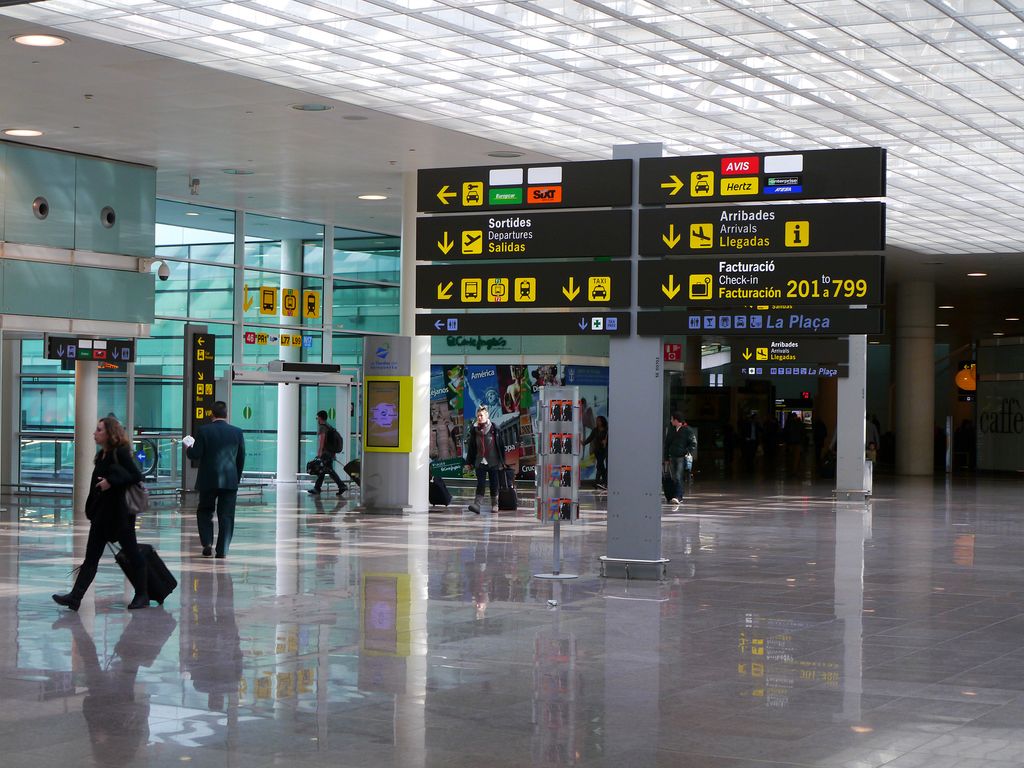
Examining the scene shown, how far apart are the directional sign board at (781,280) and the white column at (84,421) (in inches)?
501

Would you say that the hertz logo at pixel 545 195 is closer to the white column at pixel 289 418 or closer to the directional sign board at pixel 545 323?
the directional sign board at pixel 545 323

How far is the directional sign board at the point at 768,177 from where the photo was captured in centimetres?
1266

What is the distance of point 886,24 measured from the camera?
1463 centimetres

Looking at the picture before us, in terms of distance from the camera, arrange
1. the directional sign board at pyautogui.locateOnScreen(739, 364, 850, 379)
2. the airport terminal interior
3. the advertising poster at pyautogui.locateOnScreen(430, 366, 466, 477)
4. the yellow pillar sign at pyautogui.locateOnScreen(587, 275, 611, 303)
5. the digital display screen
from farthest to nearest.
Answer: the advertising poster at pyautogui.locateOnScreen(430, 366, 466, 477) < the directional sign board at pyautogui.locateOnScreen(739, 364, 850, 379) < the digital display screen < the yellow pillar sign at pyautogui.locateOnScreen(587, 275, 611, 303) < the airport terminal interior

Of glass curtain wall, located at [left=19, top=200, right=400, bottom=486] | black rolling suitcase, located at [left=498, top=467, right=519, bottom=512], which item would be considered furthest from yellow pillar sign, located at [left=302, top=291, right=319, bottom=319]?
black rolling suitcase, located at [left=498, top=467, right=519, bottom=512]

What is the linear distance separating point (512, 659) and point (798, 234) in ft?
17.7

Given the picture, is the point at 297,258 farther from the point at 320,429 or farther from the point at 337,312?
the point at 320,429

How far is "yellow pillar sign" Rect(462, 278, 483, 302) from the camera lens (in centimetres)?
1365

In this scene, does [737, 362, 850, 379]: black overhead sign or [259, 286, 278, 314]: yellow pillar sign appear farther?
[259, 286, 278, 314]: yellow pillar sign

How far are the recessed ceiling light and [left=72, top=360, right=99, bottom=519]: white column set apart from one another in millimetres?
7991

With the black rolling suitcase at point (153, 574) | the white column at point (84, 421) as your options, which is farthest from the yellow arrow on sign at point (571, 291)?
the white column at point (84, 421)

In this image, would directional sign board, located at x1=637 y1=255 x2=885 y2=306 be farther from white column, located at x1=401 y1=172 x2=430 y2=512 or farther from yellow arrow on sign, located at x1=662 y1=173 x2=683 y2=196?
white column, located at x1=401 y1=172 x2=430 y2=512

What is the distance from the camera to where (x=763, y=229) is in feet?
42.2

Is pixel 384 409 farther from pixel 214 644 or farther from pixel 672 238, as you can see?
pixel 214 644
